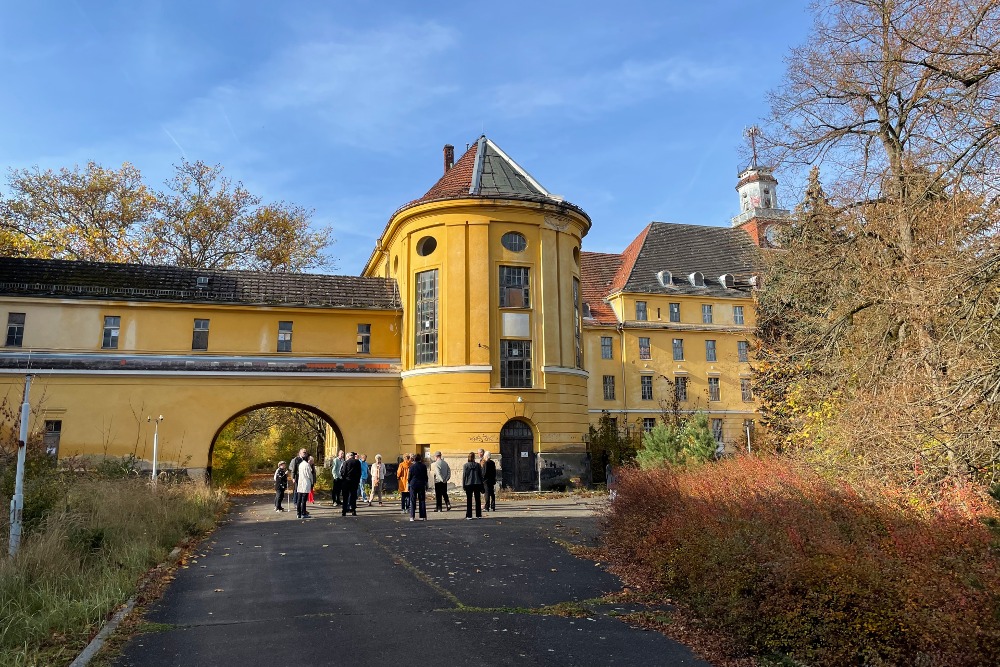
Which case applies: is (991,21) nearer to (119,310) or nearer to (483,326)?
(483,326)

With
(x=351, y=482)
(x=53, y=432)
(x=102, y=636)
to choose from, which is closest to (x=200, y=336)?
(x=53, y=432)

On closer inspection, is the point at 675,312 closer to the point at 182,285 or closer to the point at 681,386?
the point at 681,386

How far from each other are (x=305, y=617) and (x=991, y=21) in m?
10.6

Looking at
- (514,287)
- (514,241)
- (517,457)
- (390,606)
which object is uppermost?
(514,241)

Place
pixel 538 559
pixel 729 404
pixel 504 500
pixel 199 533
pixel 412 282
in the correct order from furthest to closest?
pixel 729 404 → pixel 412 282 → pixel 504 500 → pixel 199 533 → pixel 538 559

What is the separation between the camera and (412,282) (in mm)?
30453

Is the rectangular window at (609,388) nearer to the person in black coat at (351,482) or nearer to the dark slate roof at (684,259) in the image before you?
the dark slate roof at (684,259)

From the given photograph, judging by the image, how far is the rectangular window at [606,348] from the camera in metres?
47.0

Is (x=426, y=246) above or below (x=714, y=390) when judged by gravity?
above

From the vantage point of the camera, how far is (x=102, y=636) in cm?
683

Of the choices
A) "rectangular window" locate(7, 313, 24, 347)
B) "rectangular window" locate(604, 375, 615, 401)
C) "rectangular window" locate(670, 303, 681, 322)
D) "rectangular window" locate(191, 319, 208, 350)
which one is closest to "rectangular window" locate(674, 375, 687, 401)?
"rectangular window" locate(670, 303, 681, 322)

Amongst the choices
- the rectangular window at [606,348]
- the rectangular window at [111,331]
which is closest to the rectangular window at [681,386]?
the rectangular window at [606,348]

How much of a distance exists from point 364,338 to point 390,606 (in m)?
23.7

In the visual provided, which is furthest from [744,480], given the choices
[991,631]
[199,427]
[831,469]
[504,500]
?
[199,427]
